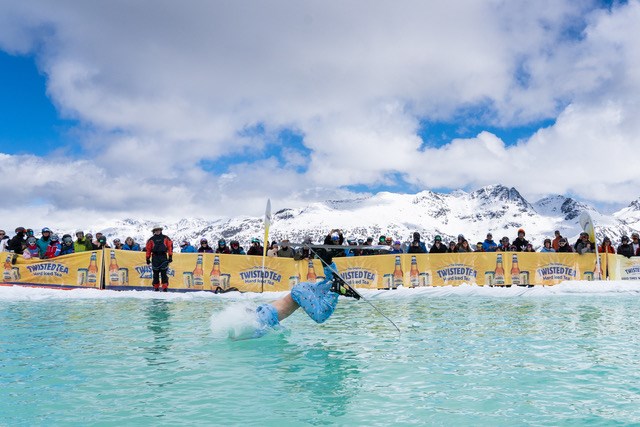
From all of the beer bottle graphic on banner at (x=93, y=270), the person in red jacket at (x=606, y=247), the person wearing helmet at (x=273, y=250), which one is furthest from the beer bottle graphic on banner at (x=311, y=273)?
the person in red jacket at (x=606, y=247)

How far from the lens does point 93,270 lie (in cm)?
2002

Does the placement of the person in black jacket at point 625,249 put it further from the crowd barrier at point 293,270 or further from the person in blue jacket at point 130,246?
the person in blue jacket at point 130,246

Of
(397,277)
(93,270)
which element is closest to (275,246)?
(397,277)

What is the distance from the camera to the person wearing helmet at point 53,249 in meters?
20.3

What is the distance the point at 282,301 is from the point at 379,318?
323 centimetres

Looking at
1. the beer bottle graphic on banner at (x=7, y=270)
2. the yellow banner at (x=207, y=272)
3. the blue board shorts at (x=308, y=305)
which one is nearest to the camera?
the blue board shorts at (x=308, y=305)

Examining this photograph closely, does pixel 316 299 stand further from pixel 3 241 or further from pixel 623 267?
pixel 623 267

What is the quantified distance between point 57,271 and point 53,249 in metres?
0.89

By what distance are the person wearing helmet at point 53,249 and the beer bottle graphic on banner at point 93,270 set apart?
4.95 feet

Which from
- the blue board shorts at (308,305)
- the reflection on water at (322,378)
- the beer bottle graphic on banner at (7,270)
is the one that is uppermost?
the beer bottle graphic on banner at (7,270)

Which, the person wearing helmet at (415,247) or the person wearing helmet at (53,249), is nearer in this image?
the person wearing helmet at (53,249)

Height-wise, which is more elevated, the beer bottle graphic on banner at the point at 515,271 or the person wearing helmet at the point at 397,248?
the person wearing helmet at the point at 397,248

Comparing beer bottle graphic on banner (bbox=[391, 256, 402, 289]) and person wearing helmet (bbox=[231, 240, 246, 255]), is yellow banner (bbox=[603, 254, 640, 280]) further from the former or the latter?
person wearing helmet (bbox=[231, 240, 246, 255])

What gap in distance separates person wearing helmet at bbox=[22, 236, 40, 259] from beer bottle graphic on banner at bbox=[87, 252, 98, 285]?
2.06 metres
